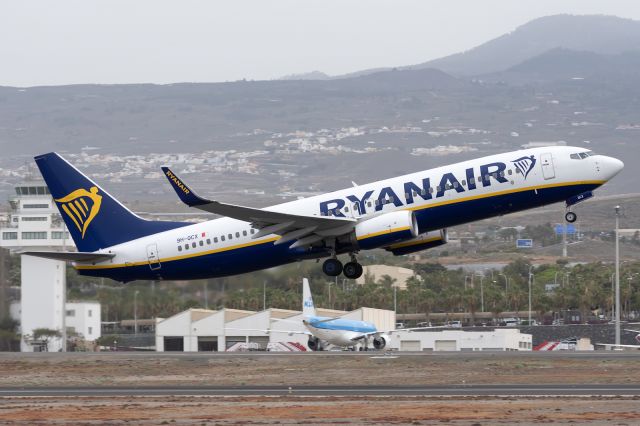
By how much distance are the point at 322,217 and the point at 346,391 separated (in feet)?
32.1

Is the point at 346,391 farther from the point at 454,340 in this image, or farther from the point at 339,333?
the point at 454,340

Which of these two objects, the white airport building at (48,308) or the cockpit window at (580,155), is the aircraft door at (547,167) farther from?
the white airport building at (48,308)

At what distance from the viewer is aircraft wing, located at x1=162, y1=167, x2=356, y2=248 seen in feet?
168

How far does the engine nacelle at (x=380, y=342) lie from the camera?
76062 mm

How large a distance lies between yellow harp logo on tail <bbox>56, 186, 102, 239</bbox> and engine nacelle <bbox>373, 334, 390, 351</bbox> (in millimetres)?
23358

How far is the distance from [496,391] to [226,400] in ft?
30.6

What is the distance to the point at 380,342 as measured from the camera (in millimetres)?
76312

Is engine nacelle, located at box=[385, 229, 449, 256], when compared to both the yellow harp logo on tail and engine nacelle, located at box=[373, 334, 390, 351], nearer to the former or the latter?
the yellow harp logo on tail

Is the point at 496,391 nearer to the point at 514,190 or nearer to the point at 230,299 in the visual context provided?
the point at 514,190

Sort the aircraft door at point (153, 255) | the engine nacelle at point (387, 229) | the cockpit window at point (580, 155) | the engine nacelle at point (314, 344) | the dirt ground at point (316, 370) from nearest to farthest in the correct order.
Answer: the dirt ground at point (316, 370) → the engine nacelle at point (387, 229) → the cockpit window at point (580, 155) → the aircraft door at point (153, 255) → the engine nacelle at point (314, 344)

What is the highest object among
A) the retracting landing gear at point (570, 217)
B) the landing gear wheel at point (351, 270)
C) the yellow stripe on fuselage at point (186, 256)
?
the retracting landing gear at point (570, 217)

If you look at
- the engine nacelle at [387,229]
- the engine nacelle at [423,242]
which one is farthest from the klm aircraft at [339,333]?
the engine nacelle at [387,229]

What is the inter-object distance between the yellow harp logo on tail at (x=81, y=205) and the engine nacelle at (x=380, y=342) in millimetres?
23358

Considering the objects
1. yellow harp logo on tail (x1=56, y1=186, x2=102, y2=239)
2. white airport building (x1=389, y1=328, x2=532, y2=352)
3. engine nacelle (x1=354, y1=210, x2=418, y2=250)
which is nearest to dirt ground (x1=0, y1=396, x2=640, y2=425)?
engine nacelle (x1=354, y1=210, x2=418, y2=250)
